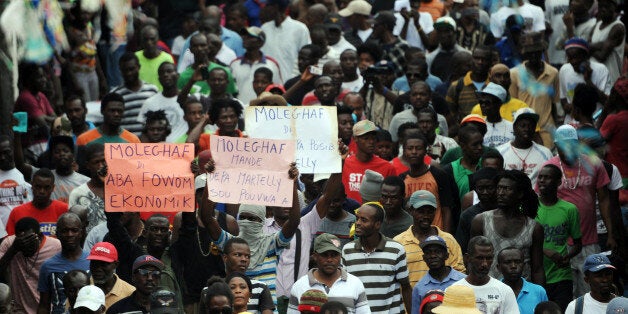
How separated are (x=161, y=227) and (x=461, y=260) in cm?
249

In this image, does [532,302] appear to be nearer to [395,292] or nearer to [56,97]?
[395,292]

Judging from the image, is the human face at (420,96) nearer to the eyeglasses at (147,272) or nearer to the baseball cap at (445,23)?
the baseball cap at (445,23)

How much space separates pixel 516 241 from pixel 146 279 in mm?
3122

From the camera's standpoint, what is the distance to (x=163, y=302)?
1094 cm

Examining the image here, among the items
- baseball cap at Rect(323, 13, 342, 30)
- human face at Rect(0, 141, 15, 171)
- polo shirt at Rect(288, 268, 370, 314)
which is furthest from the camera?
baseball cap at Rect(323, 13, 342, 30)

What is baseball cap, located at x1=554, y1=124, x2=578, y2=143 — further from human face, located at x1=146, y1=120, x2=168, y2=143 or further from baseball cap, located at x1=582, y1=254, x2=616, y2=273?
human face, located at x1=146, y1=120, x2=168, y2=143

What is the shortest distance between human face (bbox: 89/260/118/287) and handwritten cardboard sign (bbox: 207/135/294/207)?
0.98 m

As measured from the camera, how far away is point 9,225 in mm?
13820

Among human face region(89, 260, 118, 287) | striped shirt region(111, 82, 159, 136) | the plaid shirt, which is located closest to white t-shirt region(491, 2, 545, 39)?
the plaid shirt

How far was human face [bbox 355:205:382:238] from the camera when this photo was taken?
39.1ft

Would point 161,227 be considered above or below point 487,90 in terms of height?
below

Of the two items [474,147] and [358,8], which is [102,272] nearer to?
[474,147]

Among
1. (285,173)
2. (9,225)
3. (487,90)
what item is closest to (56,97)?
(9,225)

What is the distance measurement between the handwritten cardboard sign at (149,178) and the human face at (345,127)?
10.2 feet
